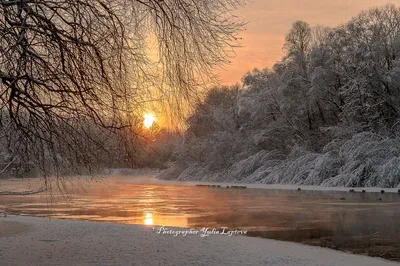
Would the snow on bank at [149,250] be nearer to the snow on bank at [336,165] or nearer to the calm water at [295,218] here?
the calm water at [295,218]

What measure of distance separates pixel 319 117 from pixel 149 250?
1383 inches

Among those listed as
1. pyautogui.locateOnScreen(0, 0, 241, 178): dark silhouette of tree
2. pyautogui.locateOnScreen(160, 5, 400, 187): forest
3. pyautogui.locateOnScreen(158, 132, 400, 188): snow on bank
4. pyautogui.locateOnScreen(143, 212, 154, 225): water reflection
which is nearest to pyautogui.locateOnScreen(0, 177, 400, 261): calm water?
pyautogui.locateOnScreen(143, 212, 154, 225): water reflection

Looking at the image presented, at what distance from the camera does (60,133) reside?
7.13 meters

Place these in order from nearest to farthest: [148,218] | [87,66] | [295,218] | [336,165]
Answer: [87,66]
[295,218]
[148,218]
[336,165]

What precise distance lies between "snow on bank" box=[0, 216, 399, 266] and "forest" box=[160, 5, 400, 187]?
17.0 m

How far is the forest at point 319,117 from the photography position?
3288 centimetres

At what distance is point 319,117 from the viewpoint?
42.1 meters

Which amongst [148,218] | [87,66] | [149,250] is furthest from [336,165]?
[87,66]

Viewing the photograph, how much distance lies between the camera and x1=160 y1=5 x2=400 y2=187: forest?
3288 centimetres

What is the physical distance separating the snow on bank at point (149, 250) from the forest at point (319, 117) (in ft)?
55.7

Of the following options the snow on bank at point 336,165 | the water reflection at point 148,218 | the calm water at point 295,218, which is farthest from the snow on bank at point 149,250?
the snow on bank at point 336,165

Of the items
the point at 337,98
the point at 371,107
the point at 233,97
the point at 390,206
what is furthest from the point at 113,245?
the point at 233,97

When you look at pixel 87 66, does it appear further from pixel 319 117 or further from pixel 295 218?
pixel 319 117

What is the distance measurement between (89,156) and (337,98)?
3464 centimetres
